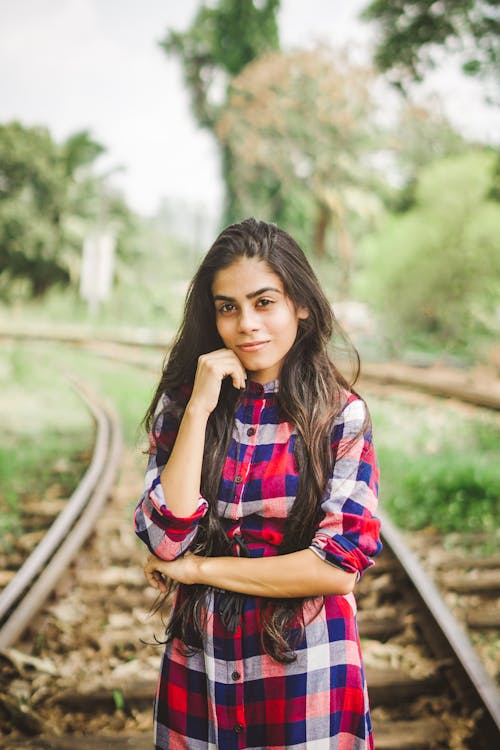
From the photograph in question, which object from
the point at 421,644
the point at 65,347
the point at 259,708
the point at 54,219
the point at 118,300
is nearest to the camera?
the point at 259,708

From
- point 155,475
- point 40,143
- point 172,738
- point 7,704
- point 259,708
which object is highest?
point 40,143

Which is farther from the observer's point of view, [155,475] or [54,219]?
[54,219]

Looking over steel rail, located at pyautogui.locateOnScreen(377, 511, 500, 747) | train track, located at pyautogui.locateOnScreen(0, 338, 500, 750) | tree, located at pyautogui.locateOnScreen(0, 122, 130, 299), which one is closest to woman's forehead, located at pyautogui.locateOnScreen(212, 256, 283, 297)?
train track, located at pyautogui.locateOnScreen(0, 338, 500, 750)

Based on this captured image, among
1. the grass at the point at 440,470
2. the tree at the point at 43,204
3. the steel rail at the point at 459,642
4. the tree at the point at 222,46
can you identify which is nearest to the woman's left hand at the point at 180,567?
the steel rail at the point at 459,642

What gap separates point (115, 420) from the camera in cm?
737

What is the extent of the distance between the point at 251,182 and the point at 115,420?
Answer: 15854mm

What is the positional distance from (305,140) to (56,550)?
16.8 metres

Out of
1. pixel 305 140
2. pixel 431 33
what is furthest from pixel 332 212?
pixel 431 33

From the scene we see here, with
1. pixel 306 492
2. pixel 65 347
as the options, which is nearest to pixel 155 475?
pixel 306 492

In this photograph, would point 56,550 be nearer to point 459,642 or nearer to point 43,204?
point 459,642

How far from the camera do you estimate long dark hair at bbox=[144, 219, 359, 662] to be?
1320 millimetres

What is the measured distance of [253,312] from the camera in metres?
1.37

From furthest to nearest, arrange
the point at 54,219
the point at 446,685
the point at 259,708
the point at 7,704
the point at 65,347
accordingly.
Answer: the point at 54,219
the point at 65,347
the point at 446,685
the point at 7,704
the point at 259,708

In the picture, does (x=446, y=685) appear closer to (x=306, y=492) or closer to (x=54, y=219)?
(x=306, y=492)
